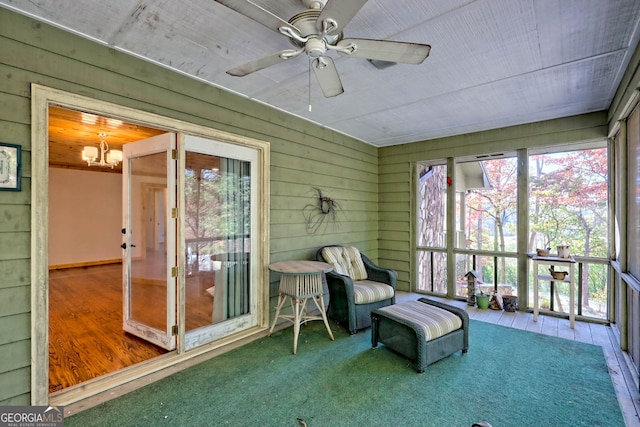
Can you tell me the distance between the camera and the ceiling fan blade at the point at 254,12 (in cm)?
143

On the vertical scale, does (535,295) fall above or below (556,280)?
below

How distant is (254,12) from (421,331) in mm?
2642

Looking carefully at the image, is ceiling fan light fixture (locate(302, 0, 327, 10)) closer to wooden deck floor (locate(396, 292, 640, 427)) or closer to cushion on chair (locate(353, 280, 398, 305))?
cushion on chair (locate(353, 280, 398, 305))

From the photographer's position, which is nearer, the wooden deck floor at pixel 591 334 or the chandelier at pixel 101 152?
the wooden deck floor at pixel 591 334

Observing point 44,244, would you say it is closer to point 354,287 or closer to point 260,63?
point 260,63

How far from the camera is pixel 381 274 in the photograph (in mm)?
4102

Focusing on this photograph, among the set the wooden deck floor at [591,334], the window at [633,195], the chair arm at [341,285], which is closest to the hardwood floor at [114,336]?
the wooden deck floor at [591,334]

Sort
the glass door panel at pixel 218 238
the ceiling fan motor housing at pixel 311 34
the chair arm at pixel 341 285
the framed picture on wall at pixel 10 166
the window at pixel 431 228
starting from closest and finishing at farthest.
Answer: the ceiling fan motor housing at pixel 311 34 → the framed picture on wall at pixel 10 166 → the glass door panel at pixel 218 238 → the chair arm at pixel 341 285 → the window at pixel 431 228

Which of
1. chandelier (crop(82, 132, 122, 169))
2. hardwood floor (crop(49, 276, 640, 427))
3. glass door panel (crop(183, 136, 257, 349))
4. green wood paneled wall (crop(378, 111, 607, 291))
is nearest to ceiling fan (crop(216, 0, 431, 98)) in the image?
glass door panel (crop(183, 136, 257, 349))

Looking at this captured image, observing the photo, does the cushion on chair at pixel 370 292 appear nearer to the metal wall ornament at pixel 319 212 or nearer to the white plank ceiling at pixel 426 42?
the metal wall ornament at pixel 319 212

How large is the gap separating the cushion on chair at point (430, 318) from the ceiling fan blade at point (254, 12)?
8.39 feet

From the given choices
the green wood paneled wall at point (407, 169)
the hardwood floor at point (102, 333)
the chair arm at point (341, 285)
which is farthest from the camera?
the green wood paneled wall at point (407, 169)

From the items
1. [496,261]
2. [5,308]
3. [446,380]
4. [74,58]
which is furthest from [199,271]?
[496,261]

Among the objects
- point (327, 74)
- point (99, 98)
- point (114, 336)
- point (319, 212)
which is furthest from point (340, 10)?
point (114, 336)
